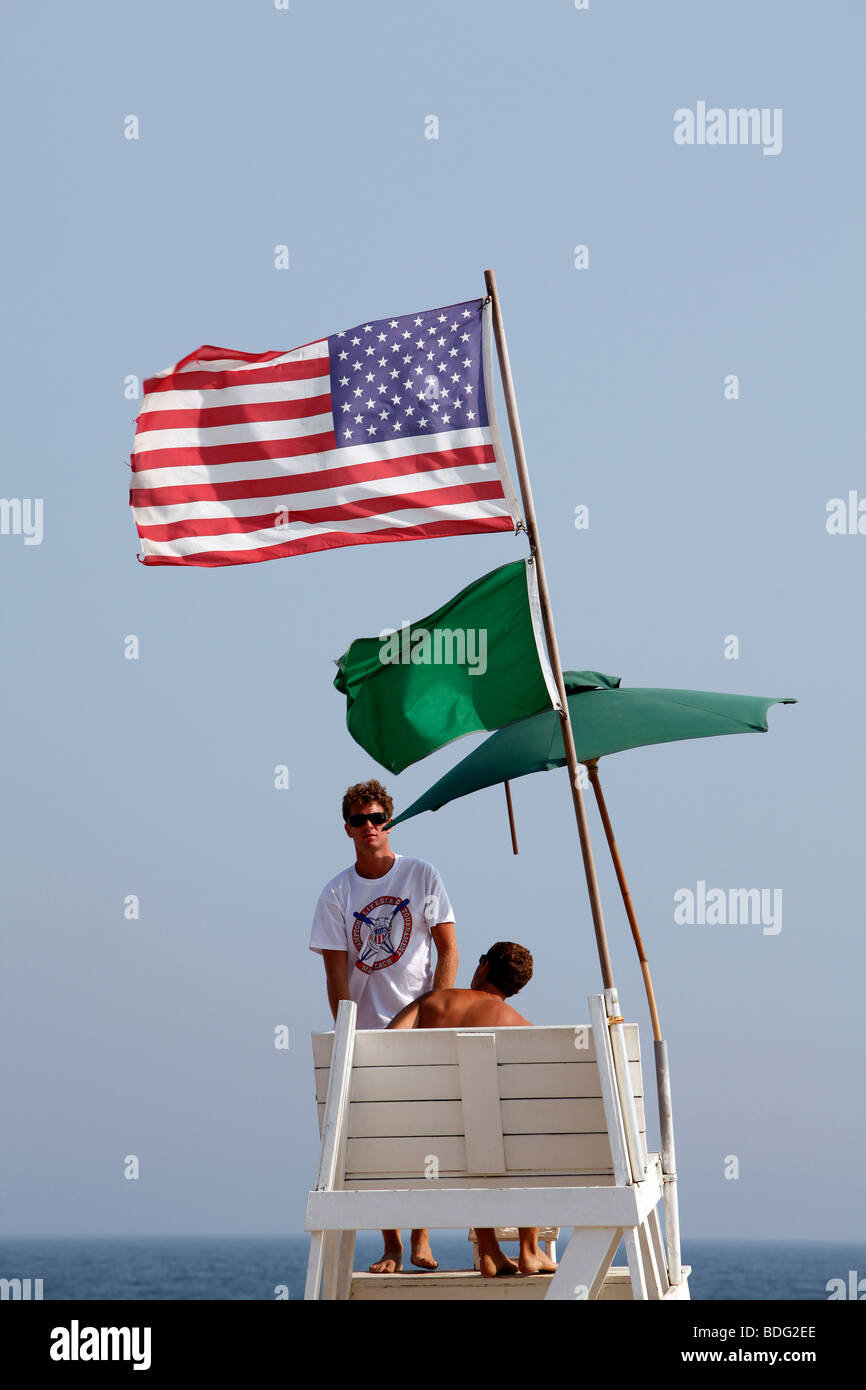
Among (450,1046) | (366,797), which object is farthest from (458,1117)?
(366,797)

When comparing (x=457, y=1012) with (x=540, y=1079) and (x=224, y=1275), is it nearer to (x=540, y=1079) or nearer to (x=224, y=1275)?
(x=540, y=1079)

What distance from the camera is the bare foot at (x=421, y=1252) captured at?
23.5 ft

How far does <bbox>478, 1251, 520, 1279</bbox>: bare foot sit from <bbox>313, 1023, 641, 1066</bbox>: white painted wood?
1.30m

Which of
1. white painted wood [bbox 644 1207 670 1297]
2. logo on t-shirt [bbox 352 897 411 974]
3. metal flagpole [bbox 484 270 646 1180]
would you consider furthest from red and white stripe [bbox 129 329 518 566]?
white painted wood [bbox 644 1207 670 1297]

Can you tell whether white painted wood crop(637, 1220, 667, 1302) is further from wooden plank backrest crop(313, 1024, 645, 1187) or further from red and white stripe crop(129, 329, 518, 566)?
red and white stripe crop(129, 329, 518, 566)

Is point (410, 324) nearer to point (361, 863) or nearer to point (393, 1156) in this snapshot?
point (361, 863)

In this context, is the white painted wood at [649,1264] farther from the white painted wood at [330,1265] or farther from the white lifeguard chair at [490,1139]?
the white painted wood at [330,1265]

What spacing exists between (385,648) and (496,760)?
777mm

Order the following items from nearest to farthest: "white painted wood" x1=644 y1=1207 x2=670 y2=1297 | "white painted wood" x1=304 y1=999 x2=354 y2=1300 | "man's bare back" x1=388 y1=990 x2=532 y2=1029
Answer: "white painted wood" x1=304 y1=999 x2=354 y2=1300
"white painted wood" x1=644 y1=1207 x2=670 y2=1297
"man's bare back" x1=388 y1=990 x2=532 y2=1029

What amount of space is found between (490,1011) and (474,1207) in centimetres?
99

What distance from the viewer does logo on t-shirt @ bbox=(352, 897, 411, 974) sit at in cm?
751
